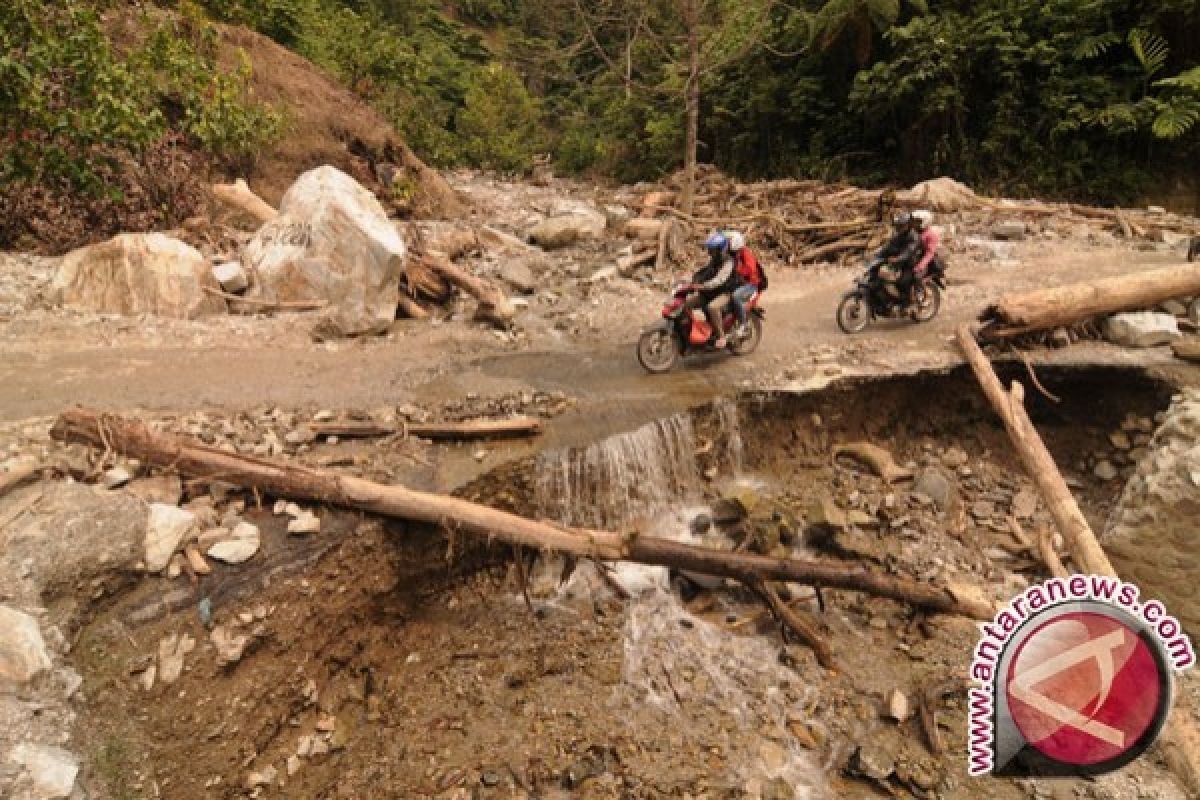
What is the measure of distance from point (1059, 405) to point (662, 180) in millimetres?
17260

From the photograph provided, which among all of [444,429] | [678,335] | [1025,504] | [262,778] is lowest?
[262,778]

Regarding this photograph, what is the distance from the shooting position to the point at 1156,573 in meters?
6.07

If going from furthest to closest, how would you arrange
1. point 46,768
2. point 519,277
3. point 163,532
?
point 519,277, point 163,532, point 46,768

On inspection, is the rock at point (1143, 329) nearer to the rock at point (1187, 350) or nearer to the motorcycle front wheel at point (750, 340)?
the rock at point (1187, 350)

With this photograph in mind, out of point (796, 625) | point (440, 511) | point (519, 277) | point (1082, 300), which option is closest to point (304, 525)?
point (440, 511)

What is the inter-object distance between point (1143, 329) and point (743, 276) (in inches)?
210

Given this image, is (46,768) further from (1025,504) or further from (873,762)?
(1025,504)

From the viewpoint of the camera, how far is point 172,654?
4.33m

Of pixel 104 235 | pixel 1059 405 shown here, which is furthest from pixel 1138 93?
pixel 104 235

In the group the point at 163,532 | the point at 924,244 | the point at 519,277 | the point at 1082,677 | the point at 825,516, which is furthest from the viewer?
the point at 519,277

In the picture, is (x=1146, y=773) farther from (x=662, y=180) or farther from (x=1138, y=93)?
(x=662, y=180)

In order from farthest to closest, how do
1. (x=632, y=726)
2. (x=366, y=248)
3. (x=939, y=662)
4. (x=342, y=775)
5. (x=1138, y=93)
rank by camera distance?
(x=1138, y=93), (x=366, y=248), (x=939, y=662), (x=632, y=726), (x=342, y=775)

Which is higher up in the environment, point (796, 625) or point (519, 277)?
point (519, 277)

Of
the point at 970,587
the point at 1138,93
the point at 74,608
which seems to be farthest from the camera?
the point at 1138,93
